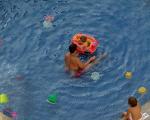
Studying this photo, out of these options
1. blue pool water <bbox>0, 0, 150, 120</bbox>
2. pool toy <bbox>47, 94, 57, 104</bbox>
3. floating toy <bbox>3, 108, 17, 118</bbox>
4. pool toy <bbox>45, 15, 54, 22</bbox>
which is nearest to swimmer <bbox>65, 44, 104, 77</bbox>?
blue pool water <bbox>0, 0, 150, 120</bbox>

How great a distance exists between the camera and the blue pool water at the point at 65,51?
33.8 feet

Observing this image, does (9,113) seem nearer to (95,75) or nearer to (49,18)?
(95,75)

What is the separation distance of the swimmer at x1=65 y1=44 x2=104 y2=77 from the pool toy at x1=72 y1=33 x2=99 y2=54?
0.20 meters

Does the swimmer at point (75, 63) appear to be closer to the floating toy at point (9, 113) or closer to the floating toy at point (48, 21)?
the floating toy at point (48, 21)

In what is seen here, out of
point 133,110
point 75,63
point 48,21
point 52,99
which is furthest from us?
point 48,21

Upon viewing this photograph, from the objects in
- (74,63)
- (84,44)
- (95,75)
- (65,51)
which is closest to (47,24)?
(65,51)

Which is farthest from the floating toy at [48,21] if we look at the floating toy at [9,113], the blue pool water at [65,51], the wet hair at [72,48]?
the floating toy at [9,113]

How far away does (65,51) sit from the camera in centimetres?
1173

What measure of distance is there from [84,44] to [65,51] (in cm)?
78

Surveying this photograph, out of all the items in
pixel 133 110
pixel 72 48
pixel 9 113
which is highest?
pixel 72 48

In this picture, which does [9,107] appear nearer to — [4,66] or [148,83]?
[4,66]

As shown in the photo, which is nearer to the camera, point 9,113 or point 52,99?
point 9,113

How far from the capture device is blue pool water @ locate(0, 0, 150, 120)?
10.3m

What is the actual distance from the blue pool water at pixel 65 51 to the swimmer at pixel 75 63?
0.18 meters
